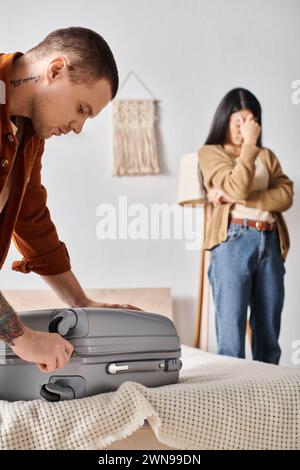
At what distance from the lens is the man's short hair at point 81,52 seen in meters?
1.09

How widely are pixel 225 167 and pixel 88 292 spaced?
97 cm

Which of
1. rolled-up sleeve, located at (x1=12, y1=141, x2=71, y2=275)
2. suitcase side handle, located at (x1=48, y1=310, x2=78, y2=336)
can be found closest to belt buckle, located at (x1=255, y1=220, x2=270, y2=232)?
rolled-up sleeve, located at (x1=12, y1=141, x2=71, y2=275)

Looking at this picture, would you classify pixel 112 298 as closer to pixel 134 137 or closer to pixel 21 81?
pixel 134 137

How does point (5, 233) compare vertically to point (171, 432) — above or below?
above

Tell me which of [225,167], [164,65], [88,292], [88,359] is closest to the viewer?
[88,359]

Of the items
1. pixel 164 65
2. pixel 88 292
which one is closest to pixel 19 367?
pixel 88 292

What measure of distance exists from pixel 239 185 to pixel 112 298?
0.97 m

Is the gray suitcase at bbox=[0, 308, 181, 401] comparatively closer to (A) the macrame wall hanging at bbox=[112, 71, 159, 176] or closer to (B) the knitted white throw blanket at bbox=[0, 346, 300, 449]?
(B) the knitted white throw blanket at bbox=[0, 346, 300, 449]

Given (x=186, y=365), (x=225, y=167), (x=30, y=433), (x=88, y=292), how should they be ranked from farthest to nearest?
1. (x=88, y=292)
2. (x=225, y=167)
3. (x=186, y=365)
4. (x=30, y=433)

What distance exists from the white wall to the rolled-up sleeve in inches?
73.4

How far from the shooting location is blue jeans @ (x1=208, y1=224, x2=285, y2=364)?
8.21 ft

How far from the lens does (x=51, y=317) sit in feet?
3.71

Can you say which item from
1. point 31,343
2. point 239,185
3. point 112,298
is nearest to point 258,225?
point 239,185

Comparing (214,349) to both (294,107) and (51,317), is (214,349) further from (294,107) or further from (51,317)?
(51,317)
